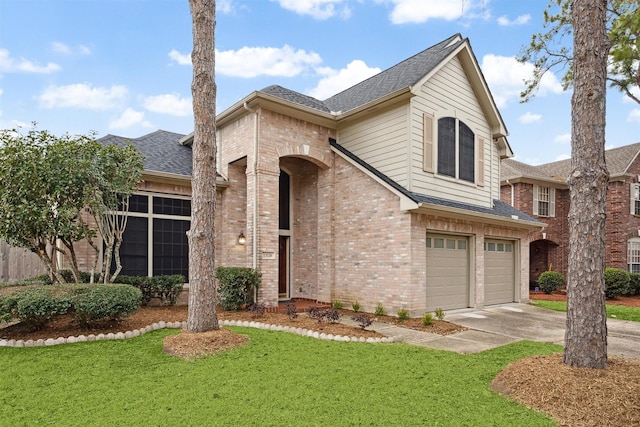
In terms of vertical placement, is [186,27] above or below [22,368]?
above

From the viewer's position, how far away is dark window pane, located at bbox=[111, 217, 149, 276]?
975 centimetres

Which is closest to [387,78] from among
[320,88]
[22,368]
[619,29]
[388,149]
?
[388,149]

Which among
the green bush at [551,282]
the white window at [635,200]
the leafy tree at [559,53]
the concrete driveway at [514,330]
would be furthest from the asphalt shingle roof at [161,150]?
the white window at [635,200]

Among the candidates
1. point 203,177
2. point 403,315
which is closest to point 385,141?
point 403,315

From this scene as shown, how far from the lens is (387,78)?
12203 mm

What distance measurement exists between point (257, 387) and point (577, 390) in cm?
343

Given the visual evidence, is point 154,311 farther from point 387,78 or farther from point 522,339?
point 387,78

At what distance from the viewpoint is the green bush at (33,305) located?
19.7ft

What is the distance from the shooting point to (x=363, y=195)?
34.0 feet

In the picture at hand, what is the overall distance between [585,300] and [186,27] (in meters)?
8.14

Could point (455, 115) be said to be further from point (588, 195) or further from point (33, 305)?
point (33, 305)

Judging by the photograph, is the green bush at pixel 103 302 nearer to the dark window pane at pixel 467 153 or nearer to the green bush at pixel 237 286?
the green bush at pixel 237 286

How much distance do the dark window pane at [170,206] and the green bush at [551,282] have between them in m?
16.4

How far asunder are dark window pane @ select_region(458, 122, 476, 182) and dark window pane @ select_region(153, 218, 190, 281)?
8.59 metres
